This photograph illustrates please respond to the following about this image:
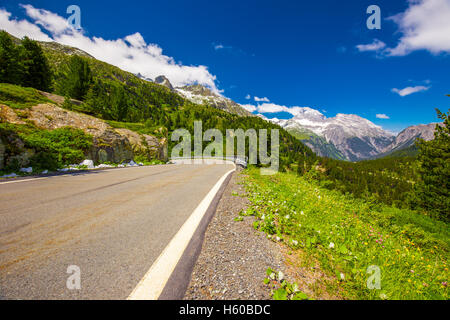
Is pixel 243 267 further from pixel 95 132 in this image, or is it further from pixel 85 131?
pixel 95 132

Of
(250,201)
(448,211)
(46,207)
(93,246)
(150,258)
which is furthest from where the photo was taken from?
(448,211)

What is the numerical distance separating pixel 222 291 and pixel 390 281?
8.19ft

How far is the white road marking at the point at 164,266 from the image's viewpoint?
5.76 feet

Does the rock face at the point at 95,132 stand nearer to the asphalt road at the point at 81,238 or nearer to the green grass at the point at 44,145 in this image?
the green grass at the point at 44,145

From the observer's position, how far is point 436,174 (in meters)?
16.8

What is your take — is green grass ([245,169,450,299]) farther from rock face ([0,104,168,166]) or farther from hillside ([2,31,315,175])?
hillside ([2,31,315,175])

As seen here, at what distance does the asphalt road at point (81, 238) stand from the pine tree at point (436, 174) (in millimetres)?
23401

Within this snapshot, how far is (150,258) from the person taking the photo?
235 centimetres

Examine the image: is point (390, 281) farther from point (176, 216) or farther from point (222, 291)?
point (176, 216)

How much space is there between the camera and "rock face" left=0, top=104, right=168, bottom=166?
34.3ft

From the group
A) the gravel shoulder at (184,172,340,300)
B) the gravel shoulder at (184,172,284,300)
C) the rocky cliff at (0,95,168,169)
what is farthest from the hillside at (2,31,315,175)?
the gravel shoulder at (184,172,340,300)

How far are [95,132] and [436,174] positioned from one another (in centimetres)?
3199

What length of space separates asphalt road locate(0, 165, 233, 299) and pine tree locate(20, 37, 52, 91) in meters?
36.1
